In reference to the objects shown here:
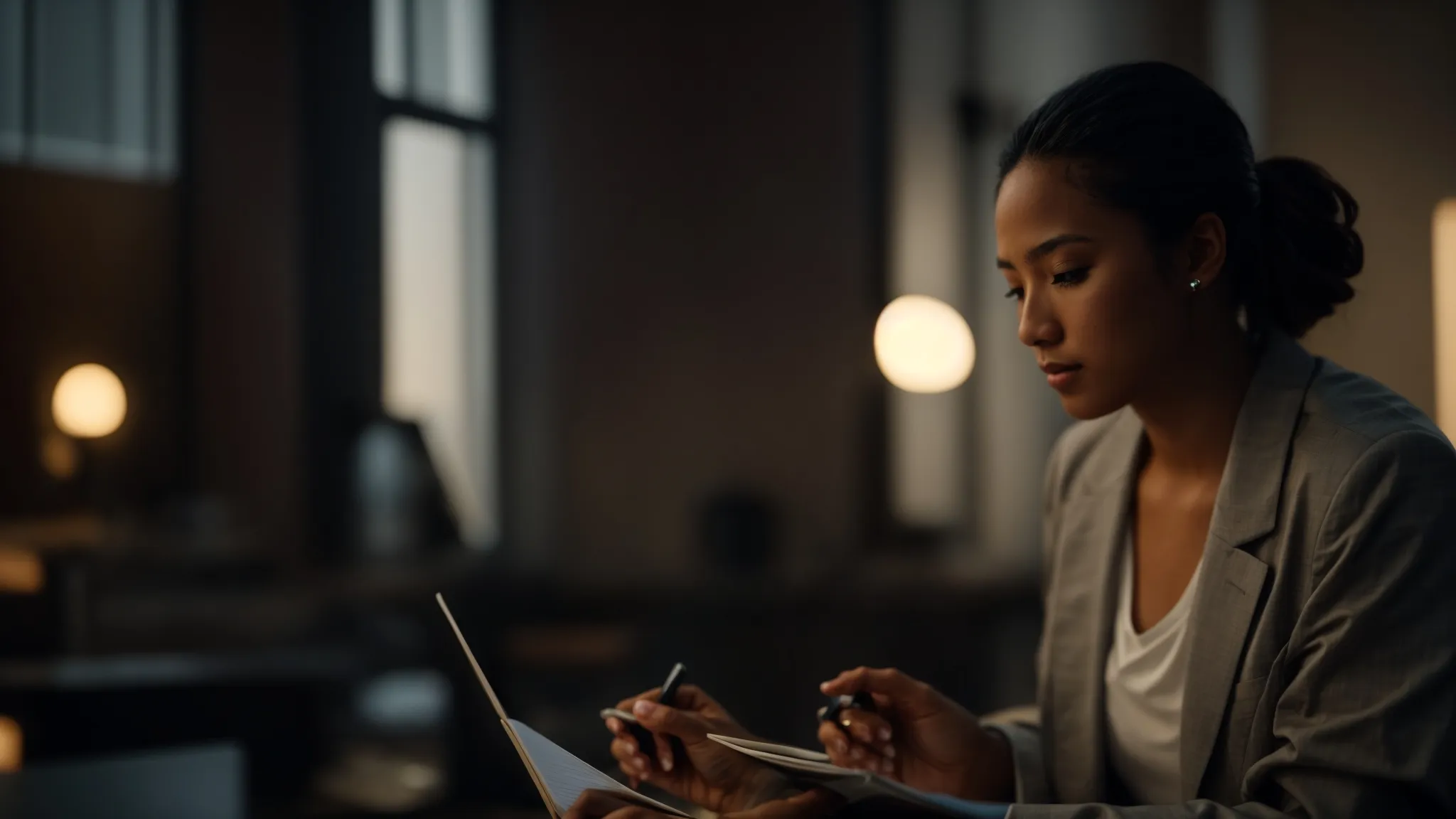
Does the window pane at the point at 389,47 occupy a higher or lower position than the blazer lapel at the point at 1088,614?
higher

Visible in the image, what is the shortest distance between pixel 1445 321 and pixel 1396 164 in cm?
42

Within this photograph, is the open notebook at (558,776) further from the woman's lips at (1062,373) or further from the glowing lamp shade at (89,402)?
the glowing lamp shade at (89,402)

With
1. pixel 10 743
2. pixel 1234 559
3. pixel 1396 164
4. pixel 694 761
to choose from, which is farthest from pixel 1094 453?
pixel 10 743


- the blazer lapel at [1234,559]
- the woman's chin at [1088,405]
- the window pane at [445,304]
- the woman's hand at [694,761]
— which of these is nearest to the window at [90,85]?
the window pane at [445,304]

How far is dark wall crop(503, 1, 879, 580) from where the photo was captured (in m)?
4.36

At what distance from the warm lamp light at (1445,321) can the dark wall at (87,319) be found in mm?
3528

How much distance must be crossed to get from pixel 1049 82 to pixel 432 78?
214cm

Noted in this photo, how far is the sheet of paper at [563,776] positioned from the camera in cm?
93

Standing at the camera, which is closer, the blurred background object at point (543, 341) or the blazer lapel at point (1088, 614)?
the blazer lapel at point (1088, 614)

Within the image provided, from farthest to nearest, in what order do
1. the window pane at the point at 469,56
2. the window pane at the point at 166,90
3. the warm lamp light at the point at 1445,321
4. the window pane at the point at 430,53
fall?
the window pane at the point at 469,56 → the window pane at the point at 430,53 → the window pane at the point at 166,90 → the warm lamp light at the point at 1445,321

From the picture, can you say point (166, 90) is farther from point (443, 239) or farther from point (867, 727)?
point (867, 727)

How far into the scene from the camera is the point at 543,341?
4.57 metres

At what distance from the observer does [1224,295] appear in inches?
45.1

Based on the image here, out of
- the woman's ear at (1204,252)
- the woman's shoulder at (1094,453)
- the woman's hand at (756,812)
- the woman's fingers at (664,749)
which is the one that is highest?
the woman's ear at (1204,252)
